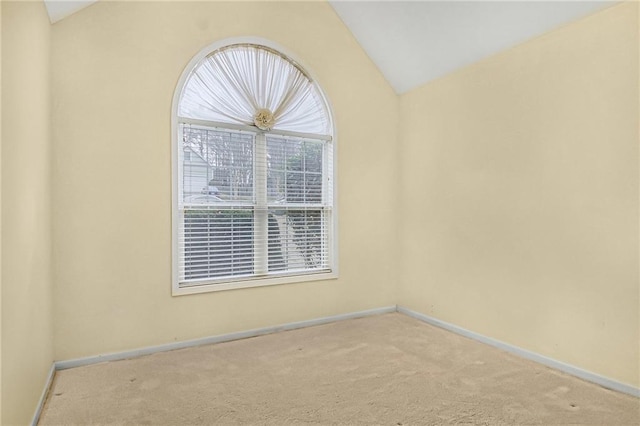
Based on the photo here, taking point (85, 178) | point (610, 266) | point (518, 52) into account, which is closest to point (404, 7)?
point (518, 52)

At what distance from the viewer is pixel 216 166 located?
332cm

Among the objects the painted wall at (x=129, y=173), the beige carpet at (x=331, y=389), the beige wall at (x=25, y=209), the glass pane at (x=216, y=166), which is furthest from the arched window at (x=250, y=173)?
the beige wall at (x=25, y=209)

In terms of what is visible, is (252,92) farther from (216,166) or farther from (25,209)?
(25,209)

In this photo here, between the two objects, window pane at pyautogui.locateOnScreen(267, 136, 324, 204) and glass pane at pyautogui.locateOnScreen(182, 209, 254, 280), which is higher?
window pane at pyautogui.locateOnScreen(267, 136, 324, 204)

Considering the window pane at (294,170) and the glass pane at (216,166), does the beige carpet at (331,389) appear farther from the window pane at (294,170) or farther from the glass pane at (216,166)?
the window pane at (294,170)

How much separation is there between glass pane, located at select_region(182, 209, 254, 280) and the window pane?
1.25 feet

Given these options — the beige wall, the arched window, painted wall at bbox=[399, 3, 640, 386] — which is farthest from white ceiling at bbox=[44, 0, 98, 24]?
painted wall at bbox=[399, 3, 640, 386]

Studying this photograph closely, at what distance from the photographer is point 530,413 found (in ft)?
6.89

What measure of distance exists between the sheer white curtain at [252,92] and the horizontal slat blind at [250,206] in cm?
14

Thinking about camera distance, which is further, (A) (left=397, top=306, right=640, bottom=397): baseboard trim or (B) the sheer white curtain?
(B) the sheer white curtain

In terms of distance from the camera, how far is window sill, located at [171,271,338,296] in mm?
3117

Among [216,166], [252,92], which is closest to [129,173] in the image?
[216,166]

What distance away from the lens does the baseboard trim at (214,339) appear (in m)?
2.75

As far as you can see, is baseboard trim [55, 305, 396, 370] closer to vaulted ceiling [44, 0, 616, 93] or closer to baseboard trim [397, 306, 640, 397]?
baseboard trim [397, 306, 640, 397]
